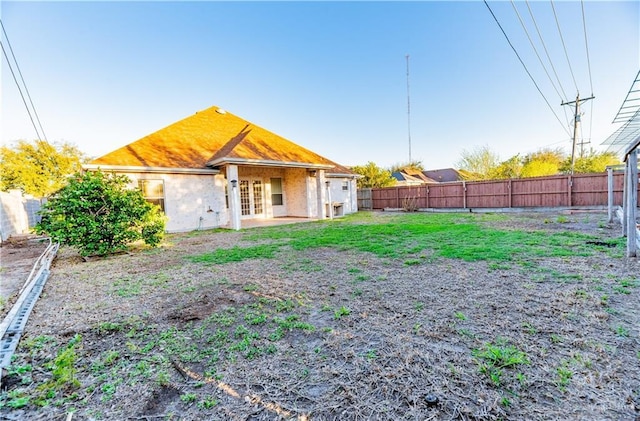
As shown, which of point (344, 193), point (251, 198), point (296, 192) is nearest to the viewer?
point (251, 198)

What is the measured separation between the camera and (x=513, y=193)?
587 inches

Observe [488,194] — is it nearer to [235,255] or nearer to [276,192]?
[276,192]

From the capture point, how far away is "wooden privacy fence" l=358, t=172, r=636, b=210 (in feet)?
42.1

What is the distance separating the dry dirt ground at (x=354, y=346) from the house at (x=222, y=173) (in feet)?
22.0

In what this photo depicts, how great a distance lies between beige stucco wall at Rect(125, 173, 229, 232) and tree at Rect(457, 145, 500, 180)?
23.6 meters

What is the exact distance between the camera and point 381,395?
175cm

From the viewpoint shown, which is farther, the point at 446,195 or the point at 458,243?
the point at 446,195

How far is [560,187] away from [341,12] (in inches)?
525

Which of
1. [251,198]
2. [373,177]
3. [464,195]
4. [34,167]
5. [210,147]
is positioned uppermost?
[34,167]

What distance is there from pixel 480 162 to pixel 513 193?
12.3m

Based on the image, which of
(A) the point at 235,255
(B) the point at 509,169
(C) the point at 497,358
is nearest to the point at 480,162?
(B) the point at 509,169

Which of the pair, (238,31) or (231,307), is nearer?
(231,307)

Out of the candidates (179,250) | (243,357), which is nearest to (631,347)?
(243,357)

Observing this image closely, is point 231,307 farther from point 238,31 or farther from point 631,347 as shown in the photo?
point 238,31
